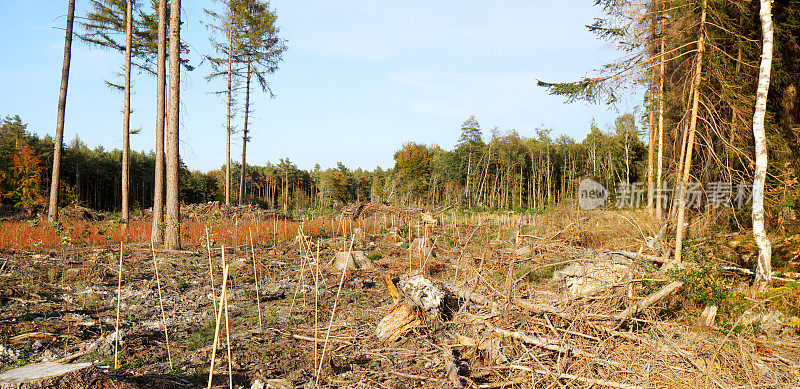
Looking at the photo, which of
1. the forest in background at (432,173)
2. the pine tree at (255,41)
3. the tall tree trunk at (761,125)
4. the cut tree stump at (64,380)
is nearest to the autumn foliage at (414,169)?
the forest in background at (432,173)

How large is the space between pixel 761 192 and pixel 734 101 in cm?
170

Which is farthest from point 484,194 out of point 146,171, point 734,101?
point 734,101

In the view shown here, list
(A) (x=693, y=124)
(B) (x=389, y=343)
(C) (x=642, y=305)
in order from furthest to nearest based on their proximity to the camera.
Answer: (A) (x=693, y=124) → (B) (x=389, y=343) → (C) (x=642, y=305)

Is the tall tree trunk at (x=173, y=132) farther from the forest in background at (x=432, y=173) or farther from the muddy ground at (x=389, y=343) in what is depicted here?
the forest in background at (x=432, y=173)

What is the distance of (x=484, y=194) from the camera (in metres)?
33.6

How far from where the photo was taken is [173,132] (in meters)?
8.80

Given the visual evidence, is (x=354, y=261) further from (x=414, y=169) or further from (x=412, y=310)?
(x=414, y=169)

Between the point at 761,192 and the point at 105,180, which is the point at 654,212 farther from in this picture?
the point at 105,180

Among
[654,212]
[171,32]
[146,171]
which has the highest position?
[171,32]

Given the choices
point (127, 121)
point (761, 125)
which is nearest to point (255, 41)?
point (127, 121)

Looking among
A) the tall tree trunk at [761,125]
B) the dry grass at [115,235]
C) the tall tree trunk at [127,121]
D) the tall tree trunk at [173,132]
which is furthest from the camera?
the tall tree trunk at [127,121]

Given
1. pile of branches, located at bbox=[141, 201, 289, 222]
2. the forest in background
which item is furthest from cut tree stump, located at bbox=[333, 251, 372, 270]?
the forest in background

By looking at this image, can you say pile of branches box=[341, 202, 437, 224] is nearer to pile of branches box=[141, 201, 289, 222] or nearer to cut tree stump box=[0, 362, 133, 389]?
pile of branches box=[141, 201, 289, 222]

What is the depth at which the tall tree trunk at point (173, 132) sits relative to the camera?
8.80m
